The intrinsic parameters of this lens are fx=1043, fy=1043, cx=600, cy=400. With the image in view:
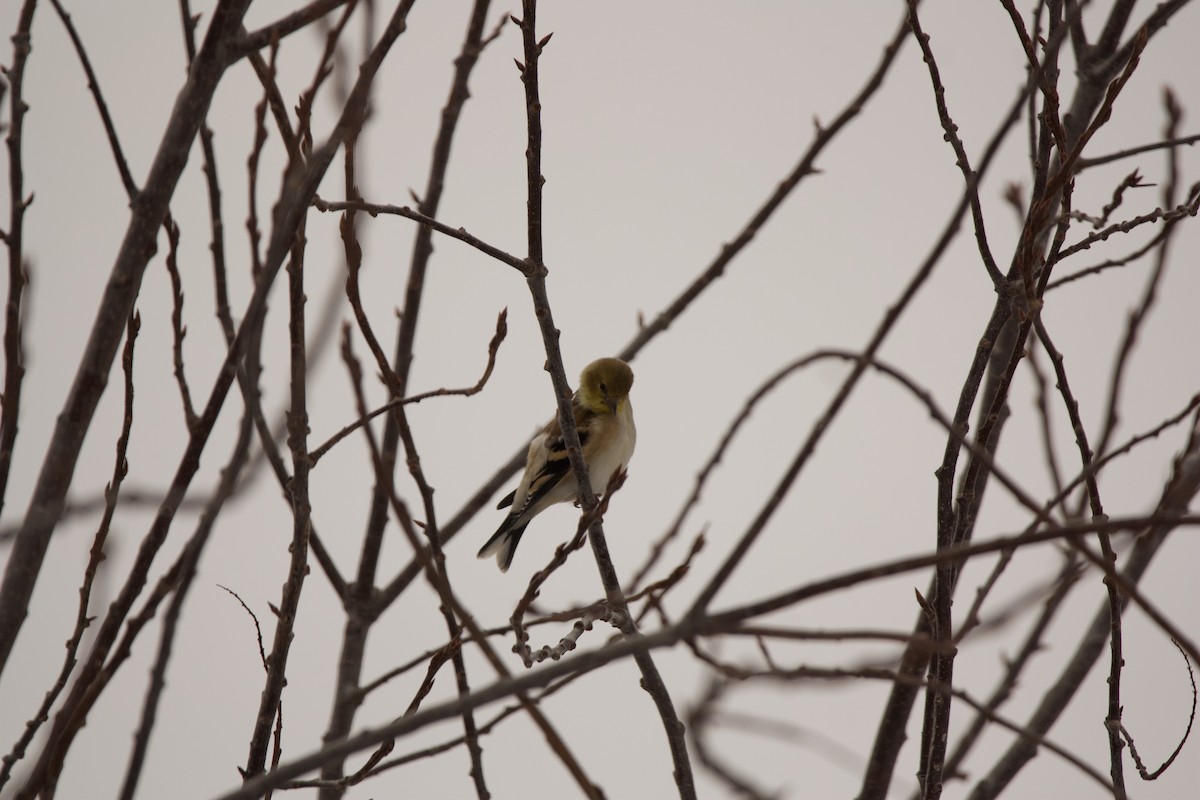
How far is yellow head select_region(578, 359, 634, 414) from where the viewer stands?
4551 millimetres

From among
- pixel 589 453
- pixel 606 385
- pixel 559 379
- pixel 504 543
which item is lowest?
pixel 559 379

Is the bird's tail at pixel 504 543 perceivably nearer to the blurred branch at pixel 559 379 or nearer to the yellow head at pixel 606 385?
the yellow head at pixel 606 385

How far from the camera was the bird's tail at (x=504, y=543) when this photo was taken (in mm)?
4645

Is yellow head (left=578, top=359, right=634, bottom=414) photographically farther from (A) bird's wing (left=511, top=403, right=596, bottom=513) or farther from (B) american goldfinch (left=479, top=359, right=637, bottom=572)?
(A) bird's wing (left=511, top=403, right=596, bottom=513)

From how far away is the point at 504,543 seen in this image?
4.74m

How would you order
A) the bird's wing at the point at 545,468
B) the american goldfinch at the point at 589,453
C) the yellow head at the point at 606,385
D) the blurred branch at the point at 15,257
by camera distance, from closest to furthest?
the blurred branch at the point at 15,257 < the bird's wing at the point at 545,468 < the american goldfinch at the point at 589,453 < the yellow head at the point at 606,385

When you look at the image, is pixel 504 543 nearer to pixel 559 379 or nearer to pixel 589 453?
pixel 589 453

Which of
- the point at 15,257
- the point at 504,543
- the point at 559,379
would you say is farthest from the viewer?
the point at 504,543

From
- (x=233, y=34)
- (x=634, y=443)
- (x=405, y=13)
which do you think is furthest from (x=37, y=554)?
(x=634, y=443)

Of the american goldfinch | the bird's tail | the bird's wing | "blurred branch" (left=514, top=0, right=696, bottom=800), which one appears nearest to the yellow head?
the american goldfinch

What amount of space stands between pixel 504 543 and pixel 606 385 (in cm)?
87

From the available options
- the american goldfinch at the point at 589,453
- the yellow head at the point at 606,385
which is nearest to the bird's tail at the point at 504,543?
the american goldfinch at the point at 589,453

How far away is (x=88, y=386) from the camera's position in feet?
4.47

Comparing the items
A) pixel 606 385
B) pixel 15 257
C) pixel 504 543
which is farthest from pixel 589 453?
pixel 15 257
